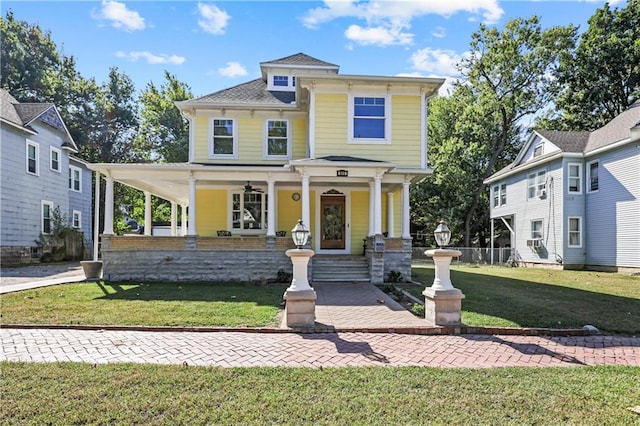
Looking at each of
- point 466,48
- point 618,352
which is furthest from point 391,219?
point 466,48

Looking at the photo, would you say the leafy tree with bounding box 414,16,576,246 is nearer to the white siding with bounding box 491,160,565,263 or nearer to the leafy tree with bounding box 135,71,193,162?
the white siding with bounding box 491,160,565,263

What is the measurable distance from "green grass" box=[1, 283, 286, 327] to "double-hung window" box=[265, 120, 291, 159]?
6.26 m

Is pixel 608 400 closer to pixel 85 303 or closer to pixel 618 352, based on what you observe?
pixel 618 352

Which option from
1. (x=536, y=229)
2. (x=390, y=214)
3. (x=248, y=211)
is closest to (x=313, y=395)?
(x=390, y=214)

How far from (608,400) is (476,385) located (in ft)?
3.94

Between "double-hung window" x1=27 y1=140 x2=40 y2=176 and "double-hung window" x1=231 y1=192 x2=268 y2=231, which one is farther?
"double-hung window" x1=27 y1=140 x2=40 y2=176

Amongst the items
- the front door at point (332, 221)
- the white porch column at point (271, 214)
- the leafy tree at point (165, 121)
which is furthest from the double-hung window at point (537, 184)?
the leafy tree at point (165, 121)

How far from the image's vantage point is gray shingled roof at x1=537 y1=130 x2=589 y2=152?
19050 millimetres

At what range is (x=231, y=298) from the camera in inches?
342

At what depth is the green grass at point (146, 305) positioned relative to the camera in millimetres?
6398

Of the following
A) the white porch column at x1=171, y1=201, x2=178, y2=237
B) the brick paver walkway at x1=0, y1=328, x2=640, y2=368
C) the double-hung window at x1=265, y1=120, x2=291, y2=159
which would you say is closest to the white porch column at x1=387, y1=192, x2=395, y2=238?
the double-hung window at x1=265, y1=120, x2=291, y2=159

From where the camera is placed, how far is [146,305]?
7.82 metres

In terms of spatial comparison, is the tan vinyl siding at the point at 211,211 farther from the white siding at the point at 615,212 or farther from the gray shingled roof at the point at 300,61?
the white siding at the point at 615,212

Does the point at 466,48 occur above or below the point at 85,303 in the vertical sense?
above
